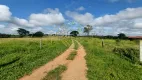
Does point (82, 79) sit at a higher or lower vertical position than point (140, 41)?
lower

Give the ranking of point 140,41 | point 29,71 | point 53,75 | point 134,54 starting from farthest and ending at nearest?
point 134,54 < point 140,41 < point 29,71 < point 53,75

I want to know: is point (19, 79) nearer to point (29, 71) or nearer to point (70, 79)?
point (29, 71)

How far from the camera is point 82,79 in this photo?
1067 cm

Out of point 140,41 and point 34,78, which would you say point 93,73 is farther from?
point 140,41

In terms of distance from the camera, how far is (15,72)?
38.1 feet

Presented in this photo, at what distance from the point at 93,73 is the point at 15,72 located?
472 centimetres

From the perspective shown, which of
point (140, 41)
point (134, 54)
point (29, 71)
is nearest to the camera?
point (29, 71)

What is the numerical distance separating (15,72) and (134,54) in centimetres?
1480

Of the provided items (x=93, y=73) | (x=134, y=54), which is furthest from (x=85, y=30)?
(x=93, y=73)

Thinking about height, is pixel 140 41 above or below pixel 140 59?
above

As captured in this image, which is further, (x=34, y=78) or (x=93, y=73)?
(x=93, y=73)

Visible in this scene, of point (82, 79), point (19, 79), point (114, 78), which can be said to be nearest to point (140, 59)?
point (114, 78)

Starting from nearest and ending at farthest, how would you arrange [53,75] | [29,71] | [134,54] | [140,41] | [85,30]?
[53,75], [29,71], [140,41], [134,54], [85,30]

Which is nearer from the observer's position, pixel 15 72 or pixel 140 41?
pixel 15 72
